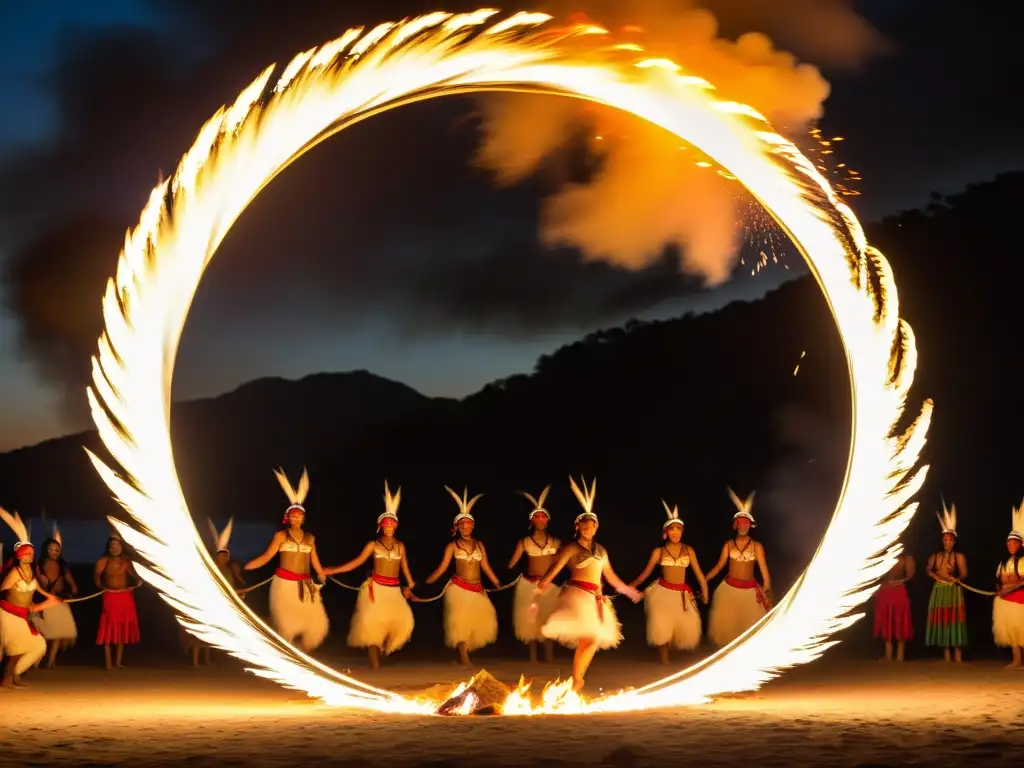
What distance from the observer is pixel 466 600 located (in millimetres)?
14859

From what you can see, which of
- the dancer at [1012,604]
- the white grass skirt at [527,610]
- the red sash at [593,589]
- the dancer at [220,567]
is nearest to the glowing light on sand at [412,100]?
the red sash at [593,589]

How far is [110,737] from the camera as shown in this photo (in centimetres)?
945

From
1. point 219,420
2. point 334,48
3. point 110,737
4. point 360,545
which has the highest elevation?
point 219,420

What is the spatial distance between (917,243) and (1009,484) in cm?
1846

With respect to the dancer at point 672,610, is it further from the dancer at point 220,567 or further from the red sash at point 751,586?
the dancer at point 220,567

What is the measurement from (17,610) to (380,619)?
3.28 metres

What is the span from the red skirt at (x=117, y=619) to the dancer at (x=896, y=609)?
739 cm

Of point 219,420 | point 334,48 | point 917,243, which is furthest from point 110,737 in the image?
point 219,420

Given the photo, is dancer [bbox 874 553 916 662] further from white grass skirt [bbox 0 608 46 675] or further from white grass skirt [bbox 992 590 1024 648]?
white grass skirt [bbox 0 608 46 675]

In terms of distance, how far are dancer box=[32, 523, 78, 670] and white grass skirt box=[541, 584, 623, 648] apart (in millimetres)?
5881

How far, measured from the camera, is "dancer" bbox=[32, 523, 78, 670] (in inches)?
591

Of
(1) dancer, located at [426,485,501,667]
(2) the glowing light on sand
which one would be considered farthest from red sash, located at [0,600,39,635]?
(1) dancer, located at [426,485,501,667]

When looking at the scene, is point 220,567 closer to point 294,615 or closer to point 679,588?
point 294,615

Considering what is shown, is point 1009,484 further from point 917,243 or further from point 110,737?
point 110,737
